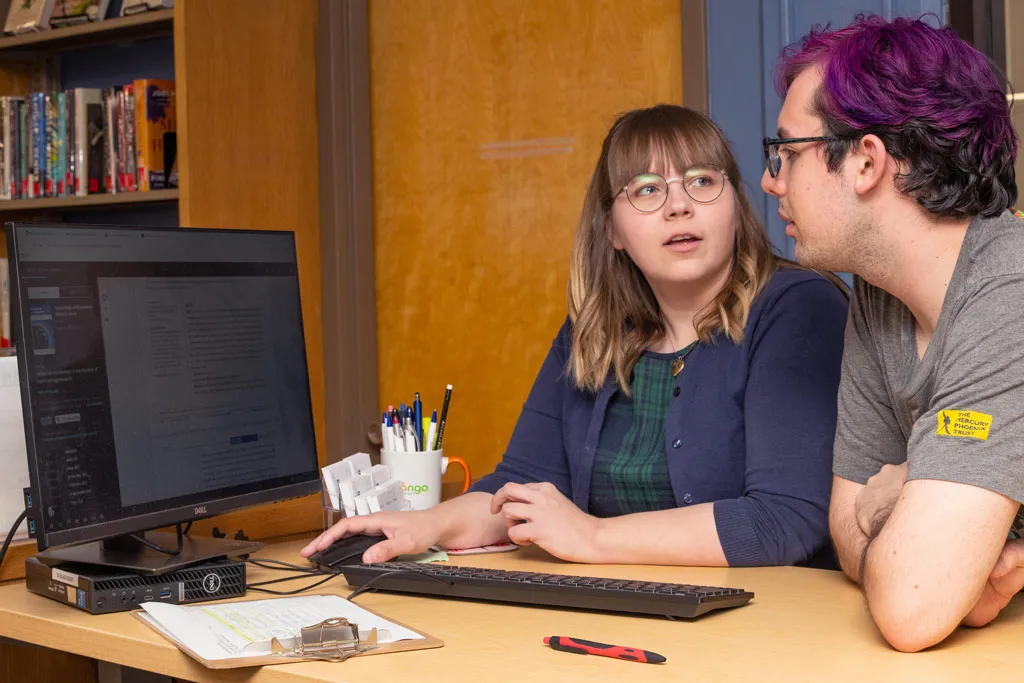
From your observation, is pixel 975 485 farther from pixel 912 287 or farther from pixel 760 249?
pixel 760 249

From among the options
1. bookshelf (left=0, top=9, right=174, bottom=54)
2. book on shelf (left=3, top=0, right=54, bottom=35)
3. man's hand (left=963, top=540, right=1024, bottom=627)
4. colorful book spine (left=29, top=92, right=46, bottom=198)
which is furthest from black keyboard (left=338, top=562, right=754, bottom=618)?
book on shelf (left=3, top=0, right=54, bottom=35)

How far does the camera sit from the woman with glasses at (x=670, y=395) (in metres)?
1.50

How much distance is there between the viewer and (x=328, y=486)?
1.65 meters

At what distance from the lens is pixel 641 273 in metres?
1.91

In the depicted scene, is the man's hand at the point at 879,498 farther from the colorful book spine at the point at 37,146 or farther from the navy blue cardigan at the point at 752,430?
the colorful book spine at the point at 37,146

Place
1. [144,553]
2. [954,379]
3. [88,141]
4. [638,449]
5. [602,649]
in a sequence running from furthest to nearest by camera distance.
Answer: [88,141] < [638,449] < [144,553] < [954,379] < [602,649]

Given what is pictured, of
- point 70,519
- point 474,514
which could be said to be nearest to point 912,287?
point 474,514

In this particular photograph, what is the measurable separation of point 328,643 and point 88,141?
2617 millimetres

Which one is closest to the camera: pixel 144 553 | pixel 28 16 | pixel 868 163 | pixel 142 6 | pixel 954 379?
pixel 954 379

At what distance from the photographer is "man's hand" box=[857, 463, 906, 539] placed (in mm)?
1304

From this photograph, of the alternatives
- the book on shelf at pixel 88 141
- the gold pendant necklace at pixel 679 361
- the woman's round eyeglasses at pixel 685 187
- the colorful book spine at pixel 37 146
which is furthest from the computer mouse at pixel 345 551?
the colorful book spine at pixel 37 146

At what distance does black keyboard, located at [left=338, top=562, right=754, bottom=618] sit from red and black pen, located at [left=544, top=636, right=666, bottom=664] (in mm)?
122

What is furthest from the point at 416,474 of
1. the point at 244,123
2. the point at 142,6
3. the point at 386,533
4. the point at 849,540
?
the point at 142,6

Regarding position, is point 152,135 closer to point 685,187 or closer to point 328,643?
point 685,187
